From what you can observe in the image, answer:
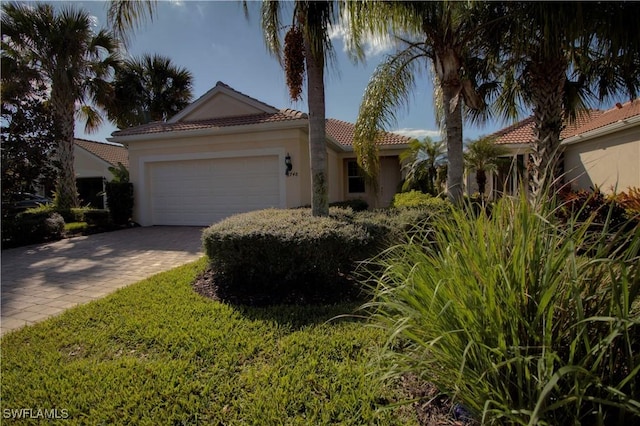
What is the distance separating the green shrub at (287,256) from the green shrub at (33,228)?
8379mm

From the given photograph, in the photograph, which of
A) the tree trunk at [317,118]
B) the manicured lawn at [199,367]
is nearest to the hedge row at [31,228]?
the manicured lawn at [199,367]

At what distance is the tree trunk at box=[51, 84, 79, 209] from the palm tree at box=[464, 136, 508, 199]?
16.7 metres

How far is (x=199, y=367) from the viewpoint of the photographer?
9.90ft

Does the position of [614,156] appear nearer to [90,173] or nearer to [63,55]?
[63,55]

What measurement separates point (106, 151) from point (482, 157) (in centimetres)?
2705

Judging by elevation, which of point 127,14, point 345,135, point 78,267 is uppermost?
point 127,14

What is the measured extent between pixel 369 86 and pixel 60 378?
24.7ft

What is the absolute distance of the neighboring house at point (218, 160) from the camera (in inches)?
449

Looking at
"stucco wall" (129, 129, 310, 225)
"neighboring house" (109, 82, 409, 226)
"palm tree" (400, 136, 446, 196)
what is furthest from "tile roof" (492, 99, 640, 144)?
"stucco wall" (129, 129, 310, 225)

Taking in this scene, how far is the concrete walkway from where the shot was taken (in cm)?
495

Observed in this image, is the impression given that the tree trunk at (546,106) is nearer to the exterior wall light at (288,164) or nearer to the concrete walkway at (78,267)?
the exterior wall light at (288,164)

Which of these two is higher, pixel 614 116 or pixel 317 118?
pixel 614 116

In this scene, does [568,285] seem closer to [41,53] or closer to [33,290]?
[33,290]

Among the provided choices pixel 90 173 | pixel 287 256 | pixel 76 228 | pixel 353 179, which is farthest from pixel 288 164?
pixel 90 173
